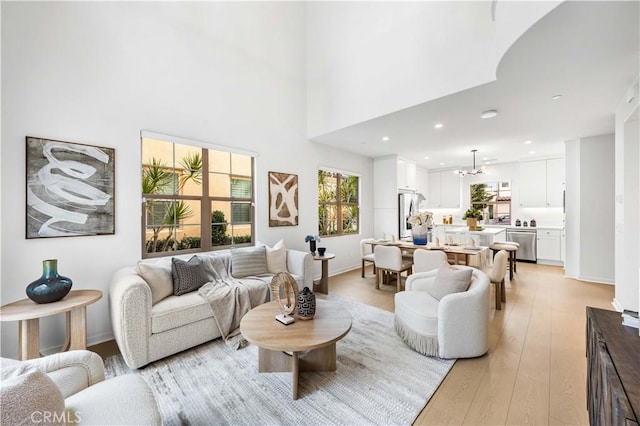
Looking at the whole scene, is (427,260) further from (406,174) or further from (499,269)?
(406,174)

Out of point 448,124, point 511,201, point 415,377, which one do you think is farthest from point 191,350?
point 511,201

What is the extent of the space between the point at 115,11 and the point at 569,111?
5688 mm

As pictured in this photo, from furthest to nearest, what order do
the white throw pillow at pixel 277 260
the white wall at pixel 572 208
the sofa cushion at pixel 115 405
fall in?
the white wall at pixel 572 208 < the white throw pillow at pixel 277 260 < the sofa cushion at pixel 115 405

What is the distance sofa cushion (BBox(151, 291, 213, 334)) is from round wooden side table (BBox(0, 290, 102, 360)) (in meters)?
0.52

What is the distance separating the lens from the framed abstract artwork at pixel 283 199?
14.4 ft

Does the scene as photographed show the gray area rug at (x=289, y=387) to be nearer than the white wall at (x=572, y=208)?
Yes

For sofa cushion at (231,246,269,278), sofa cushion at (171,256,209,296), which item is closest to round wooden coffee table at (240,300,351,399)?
sofa cushion at (171,256,209,296)

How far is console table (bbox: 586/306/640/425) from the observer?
830mm

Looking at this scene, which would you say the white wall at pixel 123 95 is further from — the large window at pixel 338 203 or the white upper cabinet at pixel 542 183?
the white upper cabinet at pixel 542 183

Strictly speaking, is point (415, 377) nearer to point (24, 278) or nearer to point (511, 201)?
point (24, 278)

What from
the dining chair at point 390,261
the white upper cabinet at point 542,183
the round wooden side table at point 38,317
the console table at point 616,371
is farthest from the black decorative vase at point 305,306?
the white upper cabinet at point 542,183

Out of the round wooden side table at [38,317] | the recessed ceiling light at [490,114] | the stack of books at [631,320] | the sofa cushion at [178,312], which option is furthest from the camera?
the recessed ceiling light at [490,114]

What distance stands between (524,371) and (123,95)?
4.70m

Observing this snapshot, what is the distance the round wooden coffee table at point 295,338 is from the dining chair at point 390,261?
80.2 inches
